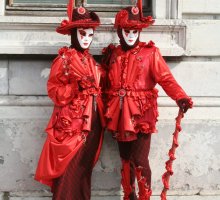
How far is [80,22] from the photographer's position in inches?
184

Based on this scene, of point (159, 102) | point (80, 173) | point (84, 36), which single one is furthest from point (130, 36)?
point (80, 173)

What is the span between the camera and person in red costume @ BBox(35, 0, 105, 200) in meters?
4.69

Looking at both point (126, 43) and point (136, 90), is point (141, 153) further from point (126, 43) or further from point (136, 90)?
point (126, 43)

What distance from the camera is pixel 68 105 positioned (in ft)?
15.5

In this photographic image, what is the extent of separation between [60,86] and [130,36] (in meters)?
0.76

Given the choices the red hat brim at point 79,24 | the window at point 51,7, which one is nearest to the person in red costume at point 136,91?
the red hat brim at point 79,24

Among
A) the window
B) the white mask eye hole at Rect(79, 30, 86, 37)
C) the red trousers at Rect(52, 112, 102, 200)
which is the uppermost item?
the window

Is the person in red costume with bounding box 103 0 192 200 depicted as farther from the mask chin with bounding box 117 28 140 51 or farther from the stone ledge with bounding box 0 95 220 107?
the stone ledge with bounding box 0 95 220 107

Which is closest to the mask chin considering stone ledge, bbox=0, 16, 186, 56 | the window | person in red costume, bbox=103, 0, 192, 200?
person in red costume, bbox=103, 0, 192, 200

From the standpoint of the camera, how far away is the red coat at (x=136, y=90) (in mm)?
4715

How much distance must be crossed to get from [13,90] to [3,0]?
2.96ft

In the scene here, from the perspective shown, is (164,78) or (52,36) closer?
(164,78)

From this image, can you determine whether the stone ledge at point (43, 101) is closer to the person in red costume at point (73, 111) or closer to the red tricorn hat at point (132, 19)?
the person in red costume at point (73, 111)

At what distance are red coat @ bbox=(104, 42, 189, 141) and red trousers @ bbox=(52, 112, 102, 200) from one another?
0.16 m
